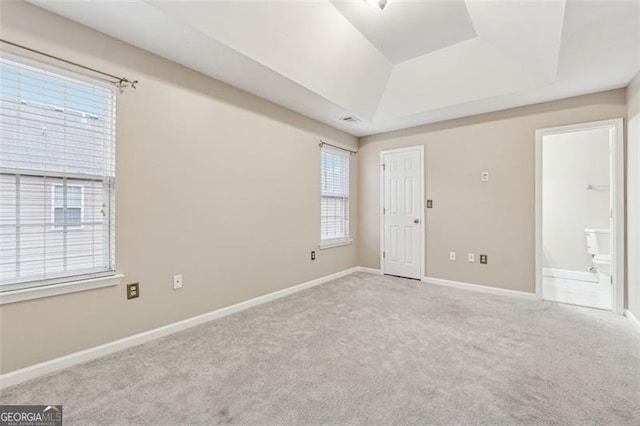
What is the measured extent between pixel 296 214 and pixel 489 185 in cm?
262

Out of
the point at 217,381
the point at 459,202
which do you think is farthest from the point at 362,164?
the point at 217,381

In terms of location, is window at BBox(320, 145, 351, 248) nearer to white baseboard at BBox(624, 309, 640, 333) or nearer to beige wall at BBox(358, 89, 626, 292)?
beige wall at BBox(358, 89, 626, 292)

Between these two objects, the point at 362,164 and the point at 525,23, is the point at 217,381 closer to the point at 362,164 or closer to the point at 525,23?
the point at 525,23

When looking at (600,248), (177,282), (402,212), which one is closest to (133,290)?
(177,282)

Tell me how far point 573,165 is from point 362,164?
131 inches

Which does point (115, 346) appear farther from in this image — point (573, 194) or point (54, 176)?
point (573, 194)

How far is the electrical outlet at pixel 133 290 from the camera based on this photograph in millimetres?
2260

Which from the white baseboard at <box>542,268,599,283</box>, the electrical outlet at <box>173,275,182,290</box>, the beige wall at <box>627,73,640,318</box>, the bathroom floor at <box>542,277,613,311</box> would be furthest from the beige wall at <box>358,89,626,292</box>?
the electrical outlet at <box>173,275,182,290</box>

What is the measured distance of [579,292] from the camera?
3.77 metres

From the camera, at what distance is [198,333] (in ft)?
8.20

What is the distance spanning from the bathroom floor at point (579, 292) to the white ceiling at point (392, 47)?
242 centimetres

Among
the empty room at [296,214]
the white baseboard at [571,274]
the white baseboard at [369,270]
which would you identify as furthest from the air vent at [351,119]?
the white baseboard at [571,274]

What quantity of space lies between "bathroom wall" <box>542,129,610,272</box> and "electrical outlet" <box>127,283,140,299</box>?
19.2 feet

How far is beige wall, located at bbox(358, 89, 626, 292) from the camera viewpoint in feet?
11.3
